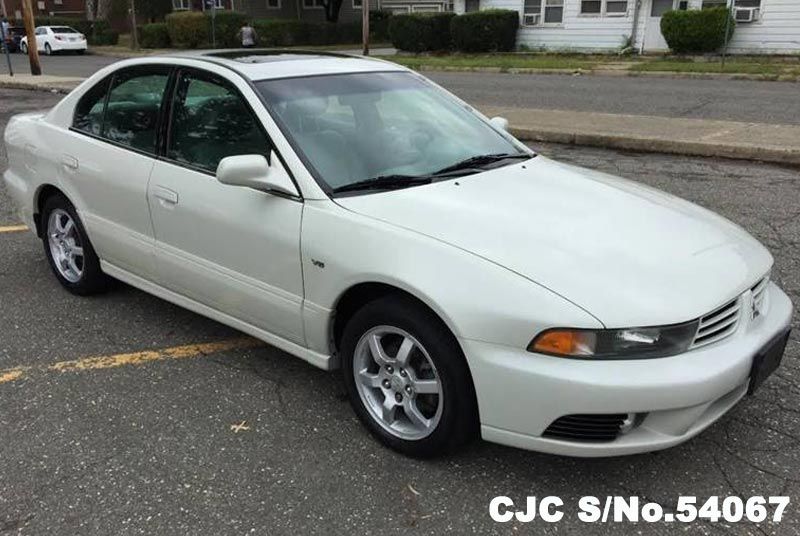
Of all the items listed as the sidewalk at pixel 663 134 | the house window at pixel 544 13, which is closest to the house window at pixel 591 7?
the house window at pixel 544 13

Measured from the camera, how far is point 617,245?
2.81 metres

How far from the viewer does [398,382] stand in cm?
296

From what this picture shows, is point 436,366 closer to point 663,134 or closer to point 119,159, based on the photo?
point 119,159

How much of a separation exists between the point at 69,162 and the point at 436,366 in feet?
9.48

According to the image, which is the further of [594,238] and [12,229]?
[12,229]

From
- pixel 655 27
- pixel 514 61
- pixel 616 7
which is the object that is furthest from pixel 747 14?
pixel 514 61

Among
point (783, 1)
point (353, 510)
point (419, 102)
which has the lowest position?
point (353, 510)

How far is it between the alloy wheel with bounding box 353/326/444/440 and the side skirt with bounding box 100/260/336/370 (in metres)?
0.25

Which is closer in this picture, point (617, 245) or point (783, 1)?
point (617, 245)

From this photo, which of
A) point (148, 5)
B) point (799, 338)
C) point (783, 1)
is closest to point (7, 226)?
point (799, 338)

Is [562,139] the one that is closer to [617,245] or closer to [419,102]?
[419,102]

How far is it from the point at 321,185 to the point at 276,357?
1.17m

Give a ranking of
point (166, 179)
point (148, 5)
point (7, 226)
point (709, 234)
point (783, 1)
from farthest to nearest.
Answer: point (148, 5) → point (783, 1) → point (7, 226) → point (166, 179) → point (709, 234)

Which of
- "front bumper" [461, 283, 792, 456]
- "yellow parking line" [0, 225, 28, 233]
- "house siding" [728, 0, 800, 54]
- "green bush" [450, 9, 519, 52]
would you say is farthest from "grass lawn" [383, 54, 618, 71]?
"front bumper" [461, 283, 792, 456]
